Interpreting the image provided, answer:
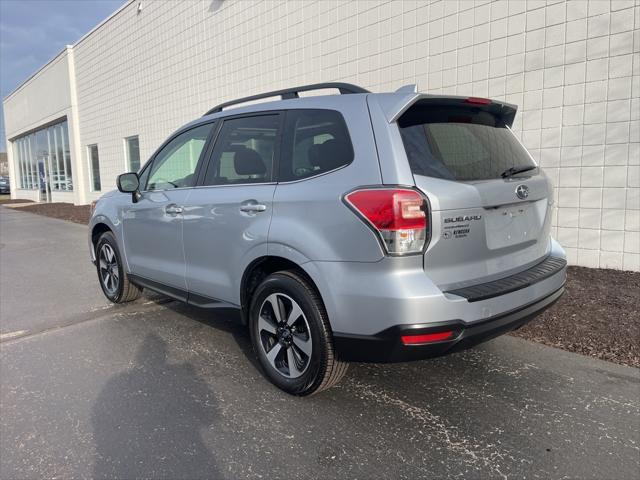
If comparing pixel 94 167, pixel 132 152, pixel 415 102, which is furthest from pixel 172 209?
pixel 94 167

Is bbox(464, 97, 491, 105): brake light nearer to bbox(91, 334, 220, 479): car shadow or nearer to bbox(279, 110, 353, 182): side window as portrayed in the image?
bbox(279, 110, 353, 182): side window

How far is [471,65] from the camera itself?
6.84 meters

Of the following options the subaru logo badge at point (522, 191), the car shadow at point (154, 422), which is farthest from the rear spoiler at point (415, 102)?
the car shadow at point (154, 422)

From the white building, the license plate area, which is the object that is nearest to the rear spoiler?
the license plate area

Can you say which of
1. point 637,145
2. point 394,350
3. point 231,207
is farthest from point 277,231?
point 637,145

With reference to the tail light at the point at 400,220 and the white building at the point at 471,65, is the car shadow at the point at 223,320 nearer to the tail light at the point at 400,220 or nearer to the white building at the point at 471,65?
the tail light at the point at 400,220

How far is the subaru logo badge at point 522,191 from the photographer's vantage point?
10.00 feet

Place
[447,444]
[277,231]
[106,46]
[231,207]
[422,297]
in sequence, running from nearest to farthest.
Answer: [422,297] → [447,444] → [277,231] → [231,207] → [106,46]

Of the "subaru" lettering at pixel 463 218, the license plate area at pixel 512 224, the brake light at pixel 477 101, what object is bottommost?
the license plate area at pixel 512 224

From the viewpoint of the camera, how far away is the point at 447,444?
2.70 meters

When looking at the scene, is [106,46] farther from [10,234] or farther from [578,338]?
[578,338]

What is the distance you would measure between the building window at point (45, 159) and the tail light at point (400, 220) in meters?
24.2

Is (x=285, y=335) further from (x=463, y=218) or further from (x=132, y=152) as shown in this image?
(x=132, y=152)

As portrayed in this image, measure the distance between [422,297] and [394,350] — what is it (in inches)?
13.5
